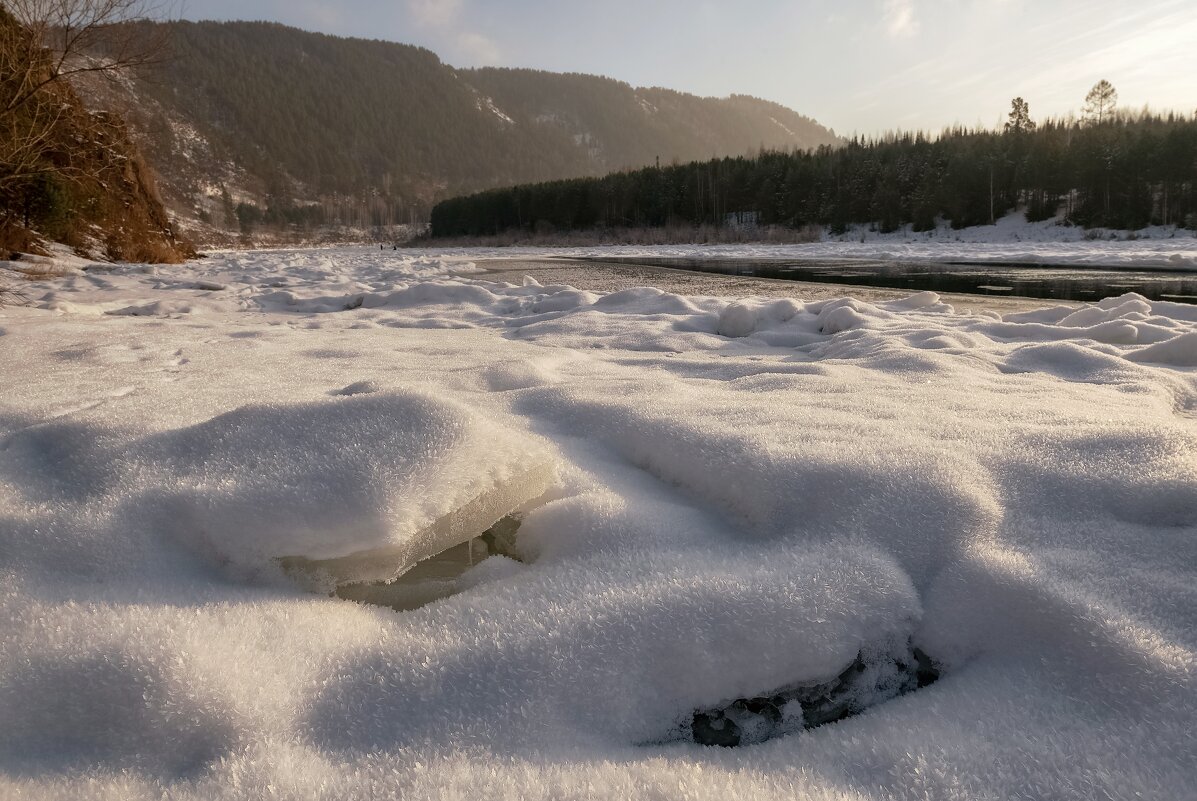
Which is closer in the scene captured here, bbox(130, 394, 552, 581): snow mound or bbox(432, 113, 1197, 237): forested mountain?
bbox(130, 394, 552, 581): snow mound

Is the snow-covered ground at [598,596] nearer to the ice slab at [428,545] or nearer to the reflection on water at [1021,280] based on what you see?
the ice slab at [428,545]

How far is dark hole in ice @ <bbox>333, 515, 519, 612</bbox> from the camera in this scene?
0.84 m

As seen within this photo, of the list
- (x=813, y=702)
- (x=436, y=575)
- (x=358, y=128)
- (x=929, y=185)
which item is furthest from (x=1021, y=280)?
(x=358, y=128)

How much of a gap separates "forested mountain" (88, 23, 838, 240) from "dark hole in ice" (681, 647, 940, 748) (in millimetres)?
72915

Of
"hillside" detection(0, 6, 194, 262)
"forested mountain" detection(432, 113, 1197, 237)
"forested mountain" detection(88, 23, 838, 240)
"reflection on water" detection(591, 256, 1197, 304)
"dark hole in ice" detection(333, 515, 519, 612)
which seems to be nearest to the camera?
"dark hole in ice" detection(333, 515, 519, 612)

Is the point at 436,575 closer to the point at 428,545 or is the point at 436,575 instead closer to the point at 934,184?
the point at 428,545

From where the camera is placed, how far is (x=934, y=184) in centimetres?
2834

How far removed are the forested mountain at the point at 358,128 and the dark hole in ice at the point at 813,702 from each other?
72.9 meters

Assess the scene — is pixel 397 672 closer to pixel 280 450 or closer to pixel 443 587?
pixel 443 587

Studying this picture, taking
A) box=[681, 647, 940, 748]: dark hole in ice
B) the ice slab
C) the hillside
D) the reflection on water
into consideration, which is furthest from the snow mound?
the reflection on water

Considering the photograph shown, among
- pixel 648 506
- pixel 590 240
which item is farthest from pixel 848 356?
pixel 590 240

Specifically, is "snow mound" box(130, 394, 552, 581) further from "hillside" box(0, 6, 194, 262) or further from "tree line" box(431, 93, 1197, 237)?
"tree line" box(431, 93, 1197, 237)

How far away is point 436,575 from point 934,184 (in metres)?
33.1

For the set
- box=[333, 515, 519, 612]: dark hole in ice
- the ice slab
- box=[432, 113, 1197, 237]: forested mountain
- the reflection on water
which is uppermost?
box=[432, 113, 1197, 237]: forested mountain
